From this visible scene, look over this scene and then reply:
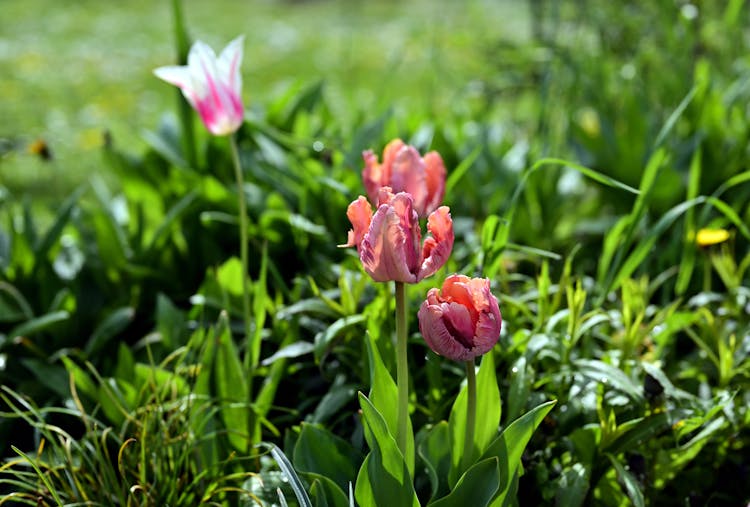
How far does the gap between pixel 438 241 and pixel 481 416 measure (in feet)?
1.11

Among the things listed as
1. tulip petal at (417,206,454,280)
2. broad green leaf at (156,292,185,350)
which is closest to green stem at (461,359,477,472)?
tulip petal at (417,206,454,280)

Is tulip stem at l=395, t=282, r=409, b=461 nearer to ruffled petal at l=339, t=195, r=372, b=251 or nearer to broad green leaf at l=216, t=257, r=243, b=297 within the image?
ruffled petal at l=339, t=195, r=372, b=251

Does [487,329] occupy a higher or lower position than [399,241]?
lower

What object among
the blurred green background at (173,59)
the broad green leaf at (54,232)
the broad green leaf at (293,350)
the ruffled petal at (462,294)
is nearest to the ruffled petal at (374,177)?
the broad green leaf at (293,350)

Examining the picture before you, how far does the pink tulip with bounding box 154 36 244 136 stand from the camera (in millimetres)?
1588

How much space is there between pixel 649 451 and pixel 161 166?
5.44 ft

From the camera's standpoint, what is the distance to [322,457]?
1.46 meters

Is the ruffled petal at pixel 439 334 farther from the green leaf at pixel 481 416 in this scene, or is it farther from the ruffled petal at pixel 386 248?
the green leaf at pixel 481 416

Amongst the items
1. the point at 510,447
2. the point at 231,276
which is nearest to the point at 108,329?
the point at 231,276

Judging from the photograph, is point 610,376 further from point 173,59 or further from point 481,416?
point 173,59

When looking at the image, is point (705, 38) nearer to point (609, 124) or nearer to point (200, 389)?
point (609, 124)

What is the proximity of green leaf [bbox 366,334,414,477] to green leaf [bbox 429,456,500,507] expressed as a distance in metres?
0.07

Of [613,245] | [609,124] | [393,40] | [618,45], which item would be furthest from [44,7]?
[613,245]

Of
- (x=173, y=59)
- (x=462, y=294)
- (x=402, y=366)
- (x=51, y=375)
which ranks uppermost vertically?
(x=462, y=294)
